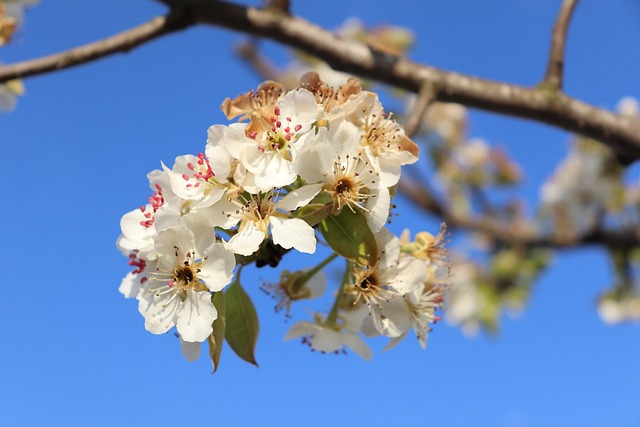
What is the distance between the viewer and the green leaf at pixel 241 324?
139cm

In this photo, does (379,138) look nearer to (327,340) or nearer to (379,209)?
(379,209)

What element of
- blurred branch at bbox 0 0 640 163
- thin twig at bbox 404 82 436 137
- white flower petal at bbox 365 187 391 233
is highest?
blurred branch at bbox 0 0 640 163

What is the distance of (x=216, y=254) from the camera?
1266 millimetres

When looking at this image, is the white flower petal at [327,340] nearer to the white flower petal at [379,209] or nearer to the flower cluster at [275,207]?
the flower cluster at [275,207]

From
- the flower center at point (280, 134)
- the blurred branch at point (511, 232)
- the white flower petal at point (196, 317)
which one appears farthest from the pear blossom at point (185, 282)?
the blurred branch at point (511, 232)

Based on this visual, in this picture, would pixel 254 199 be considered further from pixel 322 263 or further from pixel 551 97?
pixel 551 97

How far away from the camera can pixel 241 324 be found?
4.62 ft

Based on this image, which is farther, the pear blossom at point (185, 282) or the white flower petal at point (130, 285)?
the white flower petal at point (130, 285)

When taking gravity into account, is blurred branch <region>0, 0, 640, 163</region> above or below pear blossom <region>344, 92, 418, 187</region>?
above

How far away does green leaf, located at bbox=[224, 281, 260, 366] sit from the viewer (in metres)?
1.39

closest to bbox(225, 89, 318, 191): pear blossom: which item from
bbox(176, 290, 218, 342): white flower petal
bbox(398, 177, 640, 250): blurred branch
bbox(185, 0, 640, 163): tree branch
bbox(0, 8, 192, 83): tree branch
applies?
bbox(176, 290, 218, 342): white flower petal

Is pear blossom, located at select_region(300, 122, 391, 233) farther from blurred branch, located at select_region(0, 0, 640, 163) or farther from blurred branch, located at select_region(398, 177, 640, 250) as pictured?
blurred branch, located at select_region(398, 177, 640, 250)

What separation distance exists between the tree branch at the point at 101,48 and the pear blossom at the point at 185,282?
112cm

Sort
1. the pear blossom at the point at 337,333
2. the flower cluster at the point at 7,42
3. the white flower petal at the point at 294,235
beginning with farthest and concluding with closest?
1. the flower cluster at the point at 7,42
2. the pear blossom at the point at 337,333
3. the white flower petal at the point at 294,235
